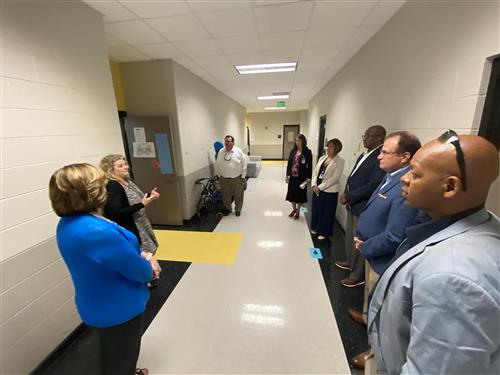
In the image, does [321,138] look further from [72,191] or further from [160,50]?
[72,191]

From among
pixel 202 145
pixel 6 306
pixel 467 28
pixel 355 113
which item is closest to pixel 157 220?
pixel 202 145

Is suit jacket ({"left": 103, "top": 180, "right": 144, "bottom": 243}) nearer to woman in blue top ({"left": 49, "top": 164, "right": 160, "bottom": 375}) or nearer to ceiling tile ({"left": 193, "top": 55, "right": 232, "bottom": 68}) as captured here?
woman in blue top ({"left": 49, "top": 164, "right": 160, "bottom": 375})

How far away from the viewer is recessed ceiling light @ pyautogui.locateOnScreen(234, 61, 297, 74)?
382cm

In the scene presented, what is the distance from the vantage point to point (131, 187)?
6.03ft

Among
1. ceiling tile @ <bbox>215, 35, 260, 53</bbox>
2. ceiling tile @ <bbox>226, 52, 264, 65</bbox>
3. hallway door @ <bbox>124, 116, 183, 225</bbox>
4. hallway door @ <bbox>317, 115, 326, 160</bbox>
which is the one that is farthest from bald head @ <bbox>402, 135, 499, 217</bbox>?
hallway door @ <bbox>317, 115, 326, 160</bbox>

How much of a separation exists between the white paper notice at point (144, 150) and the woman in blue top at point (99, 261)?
284cm

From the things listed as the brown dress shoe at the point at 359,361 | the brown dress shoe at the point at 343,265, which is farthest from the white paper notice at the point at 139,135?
the brown dress shoe at the point at 359,361

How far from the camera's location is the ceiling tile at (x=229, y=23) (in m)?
2.10

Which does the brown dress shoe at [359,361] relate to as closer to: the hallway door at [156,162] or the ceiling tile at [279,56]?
the hallway door at [156,162]

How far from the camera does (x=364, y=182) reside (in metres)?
2.10

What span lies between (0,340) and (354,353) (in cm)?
247

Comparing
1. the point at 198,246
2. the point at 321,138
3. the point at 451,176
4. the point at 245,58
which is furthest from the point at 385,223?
the point at 321,138

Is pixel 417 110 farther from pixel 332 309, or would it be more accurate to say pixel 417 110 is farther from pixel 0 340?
pixel 0 340

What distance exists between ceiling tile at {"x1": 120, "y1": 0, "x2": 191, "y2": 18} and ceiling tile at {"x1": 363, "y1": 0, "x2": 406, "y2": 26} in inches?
73.1
